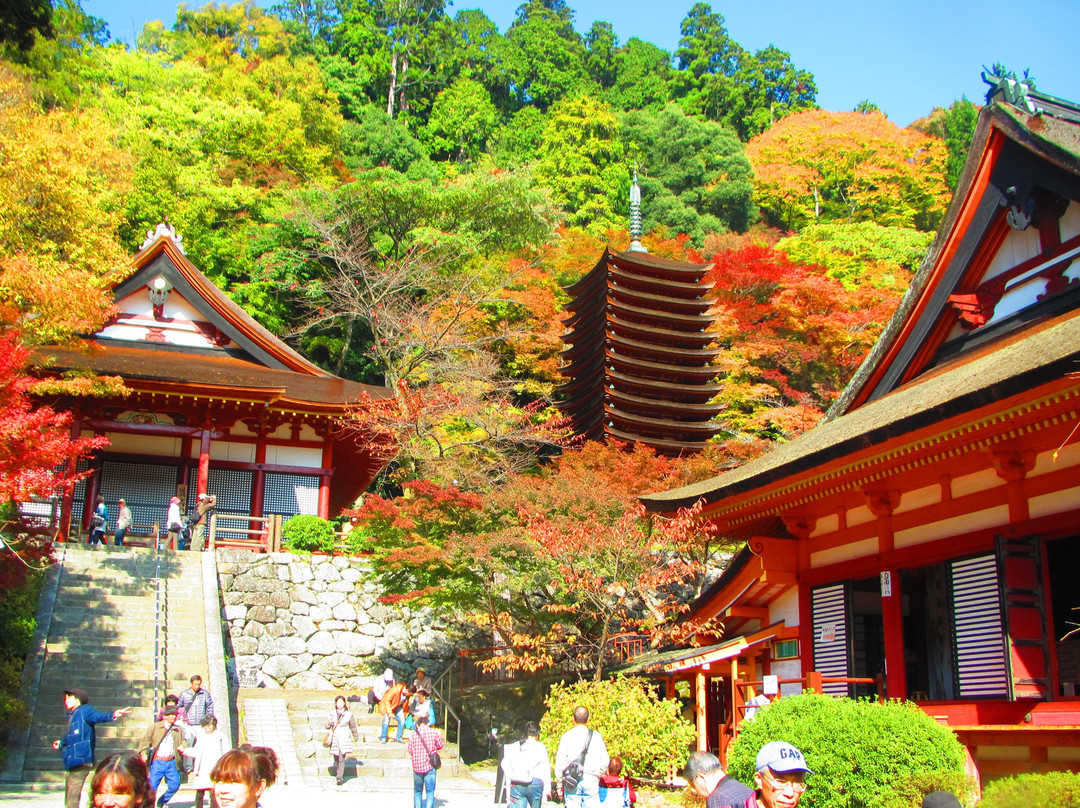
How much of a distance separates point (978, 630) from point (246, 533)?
1791 centimetres

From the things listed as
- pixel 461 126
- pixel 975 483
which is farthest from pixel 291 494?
pixel 461 126

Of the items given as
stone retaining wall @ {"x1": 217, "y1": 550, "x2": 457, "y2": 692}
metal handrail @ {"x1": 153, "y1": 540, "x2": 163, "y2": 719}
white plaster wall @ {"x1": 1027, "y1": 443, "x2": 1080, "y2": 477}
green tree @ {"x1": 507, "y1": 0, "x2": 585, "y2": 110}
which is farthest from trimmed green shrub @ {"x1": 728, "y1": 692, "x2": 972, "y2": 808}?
green tree @ {"x1": 507, "y1": 0, "x2": 585, "y2": 110}

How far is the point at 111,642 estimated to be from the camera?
593 inches

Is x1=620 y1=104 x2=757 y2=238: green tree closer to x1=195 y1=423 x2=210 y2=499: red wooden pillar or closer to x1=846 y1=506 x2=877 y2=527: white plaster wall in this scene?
x1=195 y1=423 x2=210 y2=499: red wooden pillar

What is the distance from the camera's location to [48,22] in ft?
39.7

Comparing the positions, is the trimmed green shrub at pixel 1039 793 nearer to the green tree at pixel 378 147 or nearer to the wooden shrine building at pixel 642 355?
the wooden shrine building at pixel 642 355

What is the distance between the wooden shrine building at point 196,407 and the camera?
22234 mm

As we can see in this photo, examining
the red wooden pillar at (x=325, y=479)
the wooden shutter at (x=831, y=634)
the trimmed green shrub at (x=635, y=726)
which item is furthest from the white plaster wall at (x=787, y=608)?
the red wooden pillar at (x=325, y=479)

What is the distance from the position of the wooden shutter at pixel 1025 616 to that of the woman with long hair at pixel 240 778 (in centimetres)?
725

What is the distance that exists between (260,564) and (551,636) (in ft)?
27.0

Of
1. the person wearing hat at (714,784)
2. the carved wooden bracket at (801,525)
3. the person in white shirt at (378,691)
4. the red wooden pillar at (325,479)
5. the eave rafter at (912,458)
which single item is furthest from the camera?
the red wooden pillar at (325,479)

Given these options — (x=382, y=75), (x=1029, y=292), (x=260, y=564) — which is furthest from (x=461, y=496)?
(x=382, y=75)

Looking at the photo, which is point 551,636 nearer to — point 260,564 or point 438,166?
point 260,564

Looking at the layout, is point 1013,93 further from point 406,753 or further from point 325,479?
point 325,479
